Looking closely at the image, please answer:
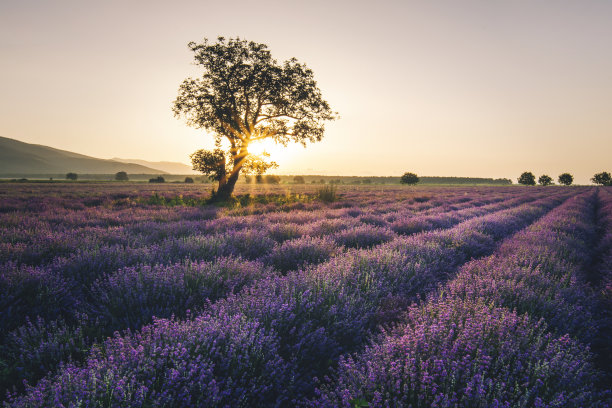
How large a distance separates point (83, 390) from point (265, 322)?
1.08m

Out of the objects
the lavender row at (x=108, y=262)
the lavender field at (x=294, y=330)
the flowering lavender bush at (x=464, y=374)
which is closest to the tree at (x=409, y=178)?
the lavender row at (x=108, y=262)

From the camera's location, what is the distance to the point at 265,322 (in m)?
2.11

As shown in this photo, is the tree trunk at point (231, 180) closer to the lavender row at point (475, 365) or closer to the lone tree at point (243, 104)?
the lone tree at point (243, 104)

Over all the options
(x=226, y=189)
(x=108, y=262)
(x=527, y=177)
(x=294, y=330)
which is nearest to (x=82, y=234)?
(x=108, y=262)

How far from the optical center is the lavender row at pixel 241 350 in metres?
1.33

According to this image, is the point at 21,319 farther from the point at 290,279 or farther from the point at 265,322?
the point at 290,279

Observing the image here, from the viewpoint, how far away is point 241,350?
1.67 m

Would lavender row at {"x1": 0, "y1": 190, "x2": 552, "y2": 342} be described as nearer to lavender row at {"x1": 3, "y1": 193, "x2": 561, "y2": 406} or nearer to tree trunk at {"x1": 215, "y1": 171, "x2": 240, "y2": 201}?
lavender row at {"x1": 3, "y1": 193, "x2": 561, "y2": 406}

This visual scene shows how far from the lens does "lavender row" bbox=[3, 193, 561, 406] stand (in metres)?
1.33

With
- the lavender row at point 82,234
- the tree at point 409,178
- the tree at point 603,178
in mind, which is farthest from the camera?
the tree at point 603,178

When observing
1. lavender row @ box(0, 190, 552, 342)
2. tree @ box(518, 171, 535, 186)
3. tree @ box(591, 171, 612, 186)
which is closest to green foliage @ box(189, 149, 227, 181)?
lavender row @ box(0, 190, 552, 342)

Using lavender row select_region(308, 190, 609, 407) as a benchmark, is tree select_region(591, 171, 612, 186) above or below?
above

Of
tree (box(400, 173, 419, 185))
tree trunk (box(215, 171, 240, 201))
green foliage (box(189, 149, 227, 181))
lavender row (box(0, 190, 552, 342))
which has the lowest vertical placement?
lavender row (box(0, 190, 552, 342))

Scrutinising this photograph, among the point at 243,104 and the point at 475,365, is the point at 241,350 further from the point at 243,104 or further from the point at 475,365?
the point at 243,104
